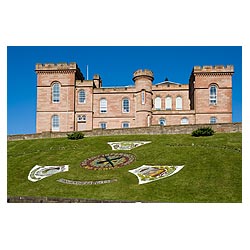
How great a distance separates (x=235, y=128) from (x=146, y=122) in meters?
15.3

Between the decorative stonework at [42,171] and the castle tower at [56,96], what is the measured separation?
2049cm

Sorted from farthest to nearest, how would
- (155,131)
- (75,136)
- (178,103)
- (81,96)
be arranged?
(178,103), (81,96), (75,136), (155,131)

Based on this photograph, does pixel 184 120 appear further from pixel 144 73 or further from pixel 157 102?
pixel 144 73

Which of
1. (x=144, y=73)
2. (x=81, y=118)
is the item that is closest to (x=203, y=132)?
(x=144, y=73)

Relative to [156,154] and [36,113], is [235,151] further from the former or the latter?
[36,113]

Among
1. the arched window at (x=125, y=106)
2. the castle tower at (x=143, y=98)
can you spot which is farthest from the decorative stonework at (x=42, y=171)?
the arched window at (x=125, y=106)

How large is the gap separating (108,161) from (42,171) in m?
5.66

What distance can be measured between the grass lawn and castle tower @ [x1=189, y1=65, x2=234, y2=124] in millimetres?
13886

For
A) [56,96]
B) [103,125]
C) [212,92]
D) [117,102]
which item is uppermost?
[212,92]

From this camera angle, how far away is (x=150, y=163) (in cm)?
2581

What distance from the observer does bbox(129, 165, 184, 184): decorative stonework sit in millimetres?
22516

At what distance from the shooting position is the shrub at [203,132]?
34.5 metres

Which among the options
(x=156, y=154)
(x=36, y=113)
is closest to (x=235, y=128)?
(x=156, y=154)

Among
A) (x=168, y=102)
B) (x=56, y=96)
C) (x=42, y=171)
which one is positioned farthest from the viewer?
(x=168, y=102)
